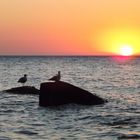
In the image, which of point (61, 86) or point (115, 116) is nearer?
point (115, 116)

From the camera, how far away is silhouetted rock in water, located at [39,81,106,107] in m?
24.2

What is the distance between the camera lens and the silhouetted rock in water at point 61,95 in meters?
24.2

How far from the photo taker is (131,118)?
21688mm

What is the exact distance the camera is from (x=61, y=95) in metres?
24.6

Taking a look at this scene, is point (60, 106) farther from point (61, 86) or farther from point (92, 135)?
point (92, 135)

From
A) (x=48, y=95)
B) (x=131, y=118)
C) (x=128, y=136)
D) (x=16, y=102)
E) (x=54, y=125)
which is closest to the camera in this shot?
(x=128, y=136)

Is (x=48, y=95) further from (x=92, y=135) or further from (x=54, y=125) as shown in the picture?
(x=92, y=135)

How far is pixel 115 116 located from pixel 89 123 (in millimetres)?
2561

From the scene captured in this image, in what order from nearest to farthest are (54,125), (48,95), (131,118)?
(54,125) → (131,118) → (48,95)

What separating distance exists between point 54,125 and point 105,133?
8.71 feet

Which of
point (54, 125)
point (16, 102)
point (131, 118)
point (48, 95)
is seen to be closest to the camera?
point (54, 125)

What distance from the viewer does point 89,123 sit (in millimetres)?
20203

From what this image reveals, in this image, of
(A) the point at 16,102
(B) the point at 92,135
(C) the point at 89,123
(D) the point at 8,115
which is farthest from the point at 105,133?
(A) the point at 16,102

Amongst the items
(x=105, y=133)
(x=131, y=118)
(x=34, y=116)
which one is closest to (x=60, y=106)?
(x=34, y=116)
